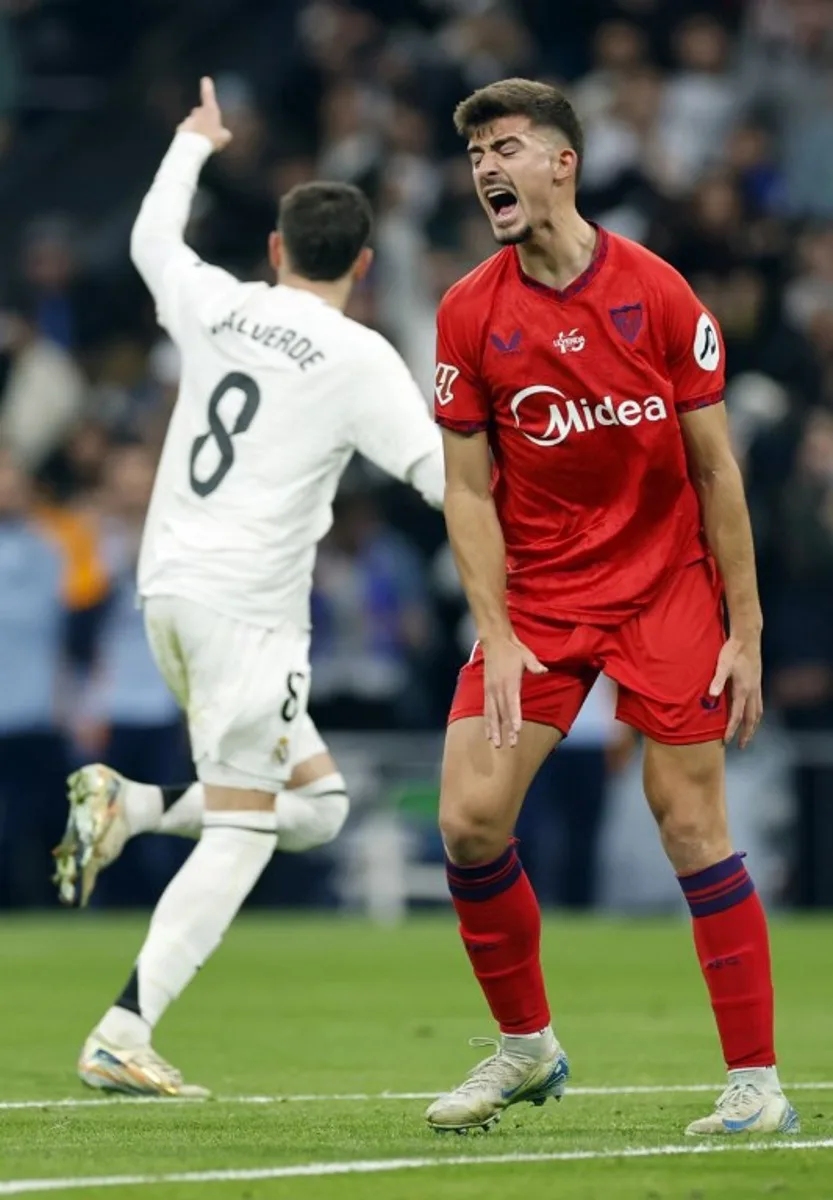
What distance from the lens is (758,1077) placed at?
645 cm

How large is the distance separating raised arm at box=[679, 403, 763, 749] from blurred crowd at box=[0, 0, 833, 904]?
867cm

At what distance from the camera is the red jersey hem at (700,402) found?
6496 millimetres

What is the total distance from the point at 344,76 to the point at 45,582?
16.4 feet

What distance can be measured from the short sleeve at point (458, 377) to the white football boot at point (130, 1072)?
2.21 m

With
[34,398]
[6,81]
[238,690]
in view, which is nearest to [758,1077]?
[238,690]

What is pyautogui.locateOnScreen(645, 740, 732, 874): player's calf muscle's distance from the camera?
6500 mm

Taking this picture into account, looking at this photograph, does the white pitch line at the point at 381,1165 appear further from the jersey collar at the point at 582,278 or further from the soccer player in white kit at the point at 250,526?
the soccer player in white kit at the point at 250,526

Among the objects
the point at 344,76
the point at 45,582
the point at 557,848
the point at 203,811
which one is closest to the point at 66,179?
the point at 344,76

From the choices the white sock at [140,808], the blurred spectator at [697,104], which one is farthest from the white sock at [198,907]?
the blurred spectator at [697,104]

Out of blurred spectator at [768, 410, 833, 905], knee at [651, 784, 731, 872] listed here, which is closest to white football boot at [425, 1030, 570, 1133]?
knee at [651, 784, 731, 872]

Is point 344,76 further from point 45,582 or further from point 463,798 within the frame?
point 463,798

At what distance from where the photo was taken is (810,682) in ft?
50.3

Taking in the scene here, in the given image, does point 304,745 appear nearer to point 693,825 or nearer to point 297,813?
point 297,813

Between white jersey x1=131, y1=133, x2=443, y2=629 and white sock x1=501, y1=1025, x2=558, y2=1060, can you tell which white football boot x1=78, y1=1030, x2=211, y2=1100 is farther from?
white jersey x1=131, y1=133, x2=443, y2=629
